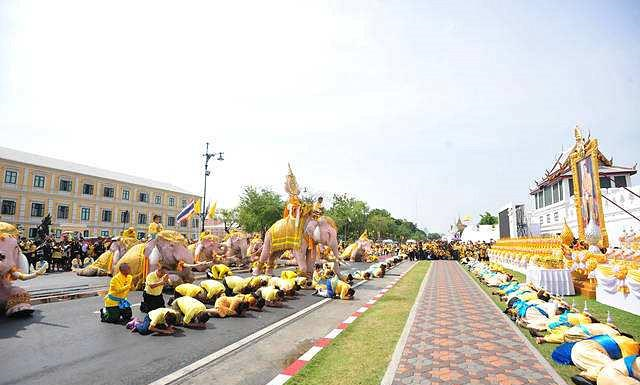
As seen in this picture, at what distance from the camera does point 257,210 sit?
3653 centimetres

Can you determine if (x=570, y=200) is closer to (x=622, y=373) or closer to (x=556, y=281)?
(x=556, y=281)

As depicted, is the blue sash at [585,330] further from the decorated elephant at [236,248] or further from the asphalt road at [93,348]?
the decorated elephant at [236,248]

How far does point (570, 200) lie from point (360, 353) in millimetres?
27899

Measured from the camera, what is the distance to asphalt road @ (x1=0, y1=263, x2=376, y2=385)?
4223mm

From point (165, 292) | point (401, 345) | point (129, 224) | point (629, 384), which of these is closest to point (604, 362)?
point (629, 384)

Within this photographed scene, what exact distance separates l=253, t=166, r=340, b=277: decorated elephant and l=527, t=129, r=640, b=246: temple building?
14.4m

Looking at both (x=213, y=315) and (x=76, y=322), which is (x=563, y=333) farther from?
(x=76, y=322)

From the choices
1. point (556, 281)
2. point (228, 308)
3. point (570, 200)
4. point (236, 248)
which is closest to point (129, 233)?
point (236, 248)

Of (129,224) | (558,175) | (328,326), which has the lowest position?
(328,326)

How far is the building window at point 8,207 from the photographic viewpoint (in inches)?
1334

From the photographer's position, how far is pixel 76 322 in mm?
6734

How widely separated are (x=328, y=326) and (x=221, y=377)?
113 inches

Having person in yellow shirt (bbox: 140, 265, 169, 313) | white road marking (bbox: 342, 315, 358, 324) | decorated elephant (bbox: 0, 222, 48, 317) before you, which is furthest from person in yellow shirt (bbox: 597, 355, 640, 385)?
decorated elephant (bbox: 0, 222, 48, 317)

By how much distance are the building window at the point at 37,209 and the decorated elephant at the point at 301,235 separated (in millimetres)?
35362
